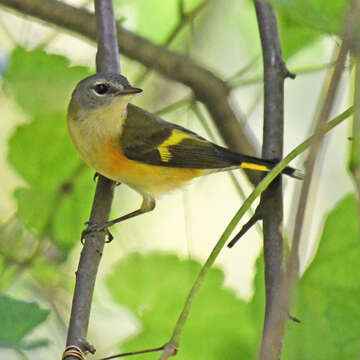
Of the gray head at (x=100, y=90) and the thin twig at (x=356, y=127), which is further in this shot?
the gray head at (x=100, y=90)

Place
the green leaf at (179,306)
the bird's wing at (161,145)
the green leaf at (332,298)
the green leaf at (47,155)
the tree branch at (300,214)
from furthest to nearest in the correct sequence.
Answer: the bird's wing at (161,145)
the green leaf at (47,155)
the green leaf at (179,306)
the green leaf at (332,298)
the tree branch at (300,214)

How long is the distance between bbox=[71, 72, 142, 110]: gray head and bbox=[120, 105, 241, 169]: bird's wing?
0.13 metres

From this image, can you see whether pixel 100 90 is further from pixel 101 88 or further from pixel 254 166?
pixel 254 166

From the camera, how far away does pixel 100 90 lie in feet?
6.84

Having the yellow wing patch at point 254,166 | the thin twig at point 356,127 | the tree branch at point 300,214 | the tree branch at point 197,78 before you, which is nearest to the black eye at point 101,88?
the tree branch at point 197,78

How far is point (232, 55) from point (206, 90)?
1546mm

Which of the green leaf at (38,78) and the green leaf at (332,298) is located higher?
the green leaf at (38,78)

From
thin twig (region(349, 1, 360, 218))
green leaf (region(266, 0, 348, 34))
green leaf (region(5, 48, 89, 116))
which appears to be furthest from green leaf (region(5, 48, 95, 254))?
thin twig (region(349, 1, 360, 218))

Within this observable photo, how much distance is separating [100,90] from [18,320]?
38.5 inches

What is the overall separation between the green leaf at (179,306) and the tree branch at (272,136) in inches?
11.1

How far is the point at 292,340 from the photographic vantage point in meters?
1.49

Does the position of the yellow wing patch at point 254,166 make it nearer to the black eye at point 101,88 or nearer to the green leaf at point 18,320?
the black eye at point 101,88

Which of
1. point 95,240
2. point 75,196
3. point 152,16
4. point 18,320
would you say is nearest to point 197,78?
point 152,16

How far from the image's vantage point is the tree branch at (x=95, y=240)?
1.32m
